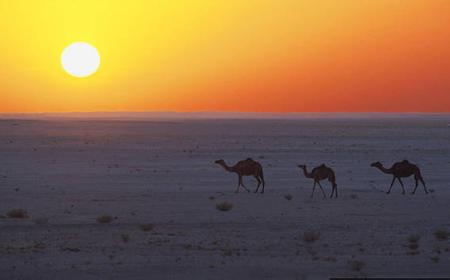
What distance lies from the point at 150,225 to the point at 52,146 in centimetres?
3983

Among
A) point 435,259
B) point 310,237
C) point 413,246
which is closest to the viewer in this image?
point 435,259

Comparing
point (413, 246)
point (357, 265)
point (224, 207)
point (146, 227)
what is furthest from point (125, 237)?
point (224, 207)

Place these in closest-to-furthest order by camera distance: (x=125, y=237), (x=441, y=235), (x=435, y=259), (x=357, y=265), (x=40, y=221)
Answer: (x=357, y=265) → (x=435, y=259) → (x=125, y=237) → (x=441, y=235) → (x=40, y=221)

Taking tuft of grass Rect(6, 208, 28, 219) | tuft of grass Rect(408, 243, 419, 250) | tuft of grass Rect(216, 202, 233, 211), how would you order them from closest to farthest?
tuft of grass Rect(408, 243, 419, 250) → tuft of grass Rect(6, 208, 28, 219) → tuft of grass Rect(216, 202, 233, 211)

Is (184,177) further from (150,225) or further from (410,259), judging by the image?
(410,259)

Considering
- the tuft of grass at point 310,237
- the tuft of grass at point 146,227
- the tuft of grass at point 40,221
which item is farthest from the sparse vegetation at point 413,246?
the tuft of grass at point 40,221

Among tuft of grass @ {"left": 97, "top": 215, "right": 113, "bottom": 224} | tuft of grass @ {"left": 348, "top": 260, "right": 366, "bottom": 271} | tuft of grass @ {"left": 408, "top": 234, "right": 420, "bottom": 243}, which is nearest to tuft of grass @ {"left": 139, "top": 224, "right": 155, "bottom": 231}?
tuft of grass @ {"left": 97, "top": 215, "right": 113, "bottom": 224}

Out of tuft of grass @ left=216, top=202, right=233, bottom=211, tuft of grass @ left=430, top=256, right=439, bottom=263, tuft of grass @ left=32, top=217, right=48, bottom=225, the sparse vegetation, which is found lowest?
tuft of grass @ left=32, top=217, right=48, bottom=225

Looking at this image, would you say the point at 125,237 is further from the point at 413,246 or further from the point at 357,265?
the point at 413,246

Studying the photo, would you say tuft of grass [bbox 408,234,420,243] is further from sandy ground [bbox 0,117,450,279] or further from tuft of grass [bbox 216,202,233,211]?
tuft of grass [bbox 216,202,233,211]

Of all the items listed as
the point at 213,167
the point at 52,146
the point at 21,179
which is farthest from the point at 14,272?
the point at 52,146

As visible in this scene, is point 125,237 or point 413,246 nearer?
point 413,246

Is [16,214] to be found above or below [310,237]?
below

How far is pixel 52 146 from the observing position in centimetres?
5731
